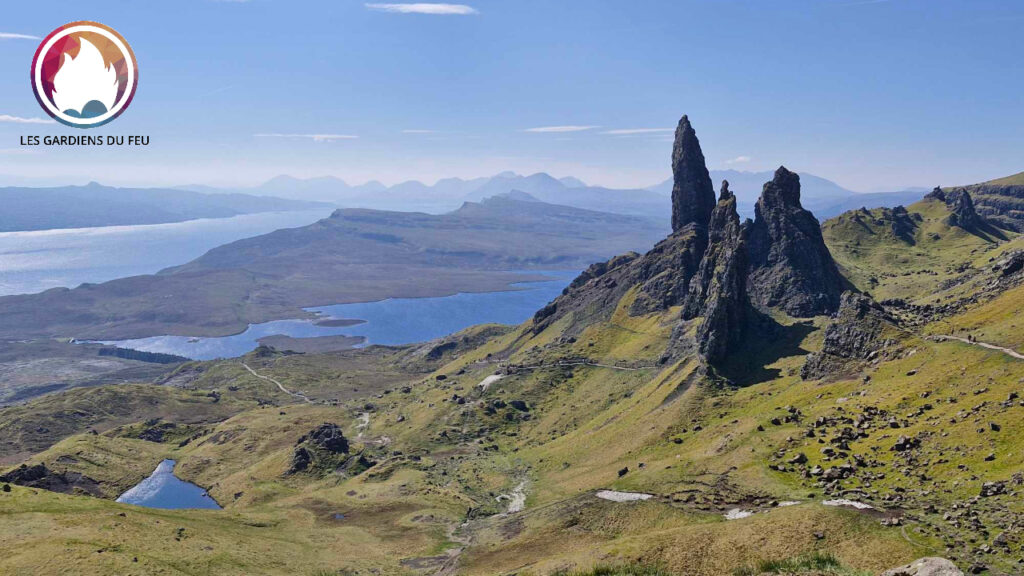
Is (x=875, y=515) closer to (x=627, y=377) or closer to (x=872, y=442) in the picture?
(x=872, y=442)

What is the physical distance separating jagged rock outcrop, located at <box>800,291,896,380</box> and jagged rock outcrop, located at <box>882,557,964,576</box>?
2974 inches

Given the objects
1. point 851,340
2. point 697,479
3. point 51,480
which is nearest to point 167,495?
point 51,480

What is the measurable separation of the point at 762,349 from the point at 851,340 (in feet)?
113

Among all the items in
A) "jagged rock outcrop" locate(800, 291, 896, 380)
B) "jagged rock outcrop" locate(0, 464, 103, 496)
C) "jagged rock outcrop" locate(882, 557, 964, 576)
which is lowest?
"jagged rock outcrop" locate(0, 464, 103, 496)

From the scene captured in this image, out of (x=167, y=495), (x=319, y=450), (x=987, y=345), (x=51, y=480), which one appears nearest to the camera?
(x=987, y=345)

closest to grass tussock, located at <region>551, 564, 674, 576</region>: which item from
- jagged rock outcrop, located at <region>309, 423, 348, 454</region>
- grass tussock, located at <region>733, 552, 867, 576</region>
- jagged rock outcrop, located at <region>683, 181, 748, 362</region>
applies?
grass tussock, located at <region>733, 552, 867, 576</region>

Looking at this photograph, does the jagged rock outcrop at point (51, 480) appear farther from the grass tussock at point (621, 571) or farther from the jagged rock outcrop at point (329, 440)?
the grass tussock at point (621, 571)

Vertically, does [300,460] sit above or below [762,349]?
below

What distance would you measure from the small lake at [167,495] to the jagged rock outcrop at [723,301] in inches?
5289

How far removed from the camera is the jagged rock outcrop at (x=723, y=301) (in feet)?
515

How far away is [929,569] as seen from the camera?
51.8 meters

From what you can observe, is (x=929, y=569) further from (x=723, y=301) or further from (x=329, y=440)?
(x=329, y=440)

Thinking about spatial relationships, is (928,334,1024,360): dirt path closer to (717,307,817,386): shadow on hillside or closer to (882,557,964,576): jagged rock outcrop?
(717,307,817,386): shadow on hillside

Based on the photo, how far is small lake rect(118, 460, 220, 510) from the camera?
→ 6762 inches
